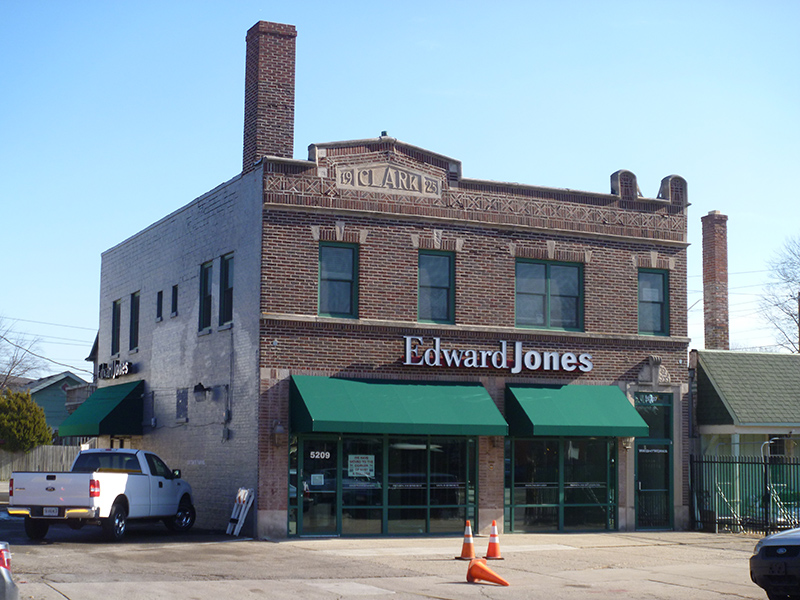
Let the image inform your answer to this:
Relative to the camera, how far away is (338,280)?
897 inches

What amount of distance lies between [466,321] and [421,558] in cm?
688

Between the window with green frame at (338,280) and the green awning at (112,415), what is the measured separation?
29.0 ft

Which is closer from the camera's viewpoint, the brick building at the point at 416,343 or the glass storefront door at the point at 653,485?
the brick building at the point at 416,343

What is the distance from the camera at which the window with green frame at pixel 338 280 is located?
22641 mm

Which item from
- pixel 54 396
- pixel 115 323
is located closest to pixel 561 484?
pixel 115 323

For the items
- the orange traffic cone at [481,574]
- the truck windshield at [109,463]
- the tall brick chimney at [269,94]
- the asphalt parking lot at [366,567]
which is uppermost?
the tall brick chimney at [269,94]

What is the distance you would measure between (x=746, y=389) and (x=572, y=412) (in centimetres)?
563

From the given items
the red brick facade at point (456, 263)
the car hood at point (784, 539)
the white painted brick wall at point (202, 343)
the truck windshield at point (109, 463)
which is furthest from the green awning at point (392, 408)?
the car hood at point (784, 539)

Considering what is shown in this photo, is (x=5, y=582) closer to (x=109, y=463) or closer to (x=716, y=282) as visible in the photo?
(x=109, y=463)

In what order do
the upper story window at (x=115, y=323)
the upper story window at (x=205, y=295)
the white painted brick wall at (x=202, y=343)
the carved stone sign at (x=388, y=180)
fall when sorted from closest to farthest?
1. the white painted brick wall at (x=202, y=343)
2. the carved stone sign at (x=388, y=180)
3. the upper story window at (x=205, y=295)
4. the upper story window at (x=115, y=323)

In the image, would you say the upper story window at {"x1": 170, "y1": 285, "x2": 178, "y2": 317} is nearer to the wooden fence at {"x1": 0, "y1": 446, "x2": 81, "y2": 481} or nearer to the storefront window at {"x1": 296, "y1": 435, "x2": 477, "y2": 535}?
the storefront window at {"x1": 296, "y1": 435, "x2": 477, "y2": 535}

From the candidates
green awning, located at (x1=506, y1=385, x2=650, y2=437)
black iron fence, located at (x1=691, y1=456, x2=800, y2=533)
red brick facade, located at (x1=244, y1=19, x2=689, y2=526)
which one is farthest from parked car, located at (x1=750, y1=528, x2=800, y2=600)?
black iron fence, located at (x1=691, y1=456, x2=800, y2=533)

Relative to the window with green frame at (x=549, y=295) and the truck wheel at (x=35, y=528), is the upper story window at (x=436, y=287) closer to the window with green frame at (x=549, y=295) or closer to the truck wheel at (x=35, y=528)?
the window with green frame at (x=549, y=295)

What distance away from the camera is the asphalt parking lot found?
1388 centimetres
